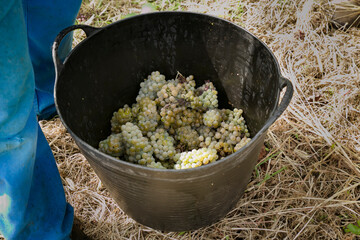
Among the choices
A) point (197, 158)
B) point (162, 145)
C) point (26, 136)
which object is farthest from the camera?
point (162, 145)

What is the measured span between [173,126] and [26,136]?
720 millimetres

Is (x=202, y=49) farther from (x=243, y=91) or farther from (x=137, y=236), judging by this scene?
(x=137, y=236)

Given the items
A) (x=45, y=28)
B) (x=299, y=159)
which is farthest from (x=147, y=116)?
(x=299, y=159)

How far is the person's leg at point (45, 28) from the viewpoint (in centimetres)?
137

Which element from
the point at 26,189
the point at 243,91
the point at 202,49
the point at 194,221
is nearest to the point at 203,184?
the point at 194,221

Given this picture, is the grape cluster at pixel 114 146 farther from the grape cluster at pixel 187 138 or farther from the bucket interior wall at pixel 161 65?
the grape cluster at pixel 187 138

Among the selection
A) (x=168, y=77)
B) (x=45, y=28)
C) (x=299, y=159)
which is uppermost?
(x=45, y=28)

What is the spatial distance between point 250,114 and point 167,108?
407 millimetres

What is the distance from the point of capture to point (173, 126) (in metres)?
1.54

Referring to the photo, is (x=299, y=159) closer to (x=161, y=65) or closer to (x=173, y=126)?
(x=173, y=126)

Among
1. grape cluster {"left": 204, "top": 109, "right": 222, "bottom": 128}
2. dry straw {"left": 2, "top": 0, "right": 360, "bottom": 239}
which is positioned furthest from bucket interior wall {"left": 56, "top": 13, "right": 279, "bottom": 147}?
dry straw {"left": 2, "top": 0, "right": 360, "bottom": 239}

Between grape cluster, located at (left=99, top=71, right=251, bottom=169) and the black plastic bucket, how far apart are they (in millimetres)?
83

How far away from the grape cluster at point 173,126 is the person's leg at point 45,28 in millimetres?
445

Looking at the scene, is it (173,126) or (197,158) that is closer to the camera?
(197,158)
